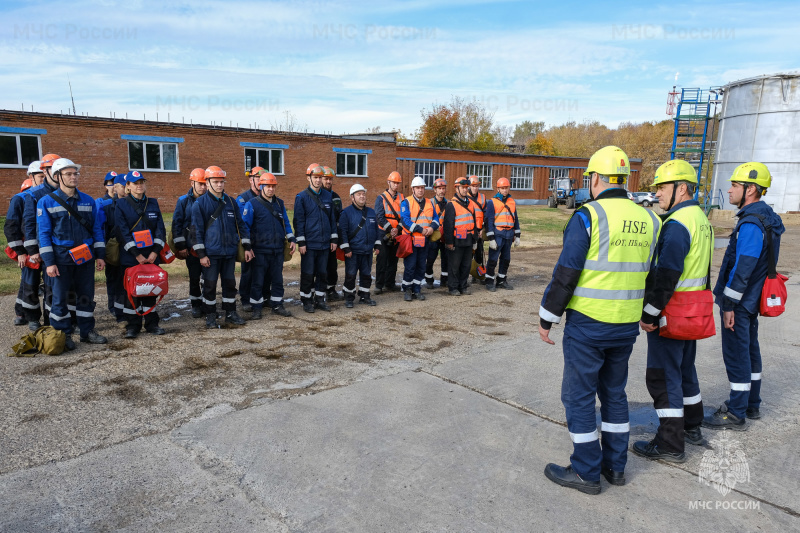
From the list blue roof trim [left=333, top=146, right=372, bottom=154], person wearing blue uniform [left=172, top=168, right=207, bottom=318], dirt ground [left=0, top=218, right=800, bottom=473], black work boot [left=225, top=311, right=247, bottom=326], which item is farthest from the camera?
blue roof trim [left=333, top=146, right=372, bottom=154]

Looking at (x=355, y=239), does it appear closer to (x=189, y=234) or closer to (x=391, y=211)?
(x=391, y=211)

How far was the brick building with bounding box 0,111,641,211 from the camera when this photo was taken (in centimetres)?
2175

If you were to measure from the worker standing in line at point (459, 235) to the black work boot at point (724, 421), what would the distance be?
217 inches

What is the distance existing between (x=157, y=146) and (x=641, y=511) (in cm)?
2624

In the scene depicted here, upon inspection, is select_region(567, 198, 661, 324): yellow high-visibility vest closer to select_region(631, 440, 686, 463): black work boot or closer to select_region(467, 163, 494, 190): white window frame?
select_region(631, 440, 686, 463): black work boot

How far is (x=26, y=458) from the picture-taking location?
357 centimetres

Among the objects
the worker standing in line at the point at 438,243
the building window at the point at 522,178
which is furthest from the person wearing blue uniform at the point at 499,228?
the building window at the point at 522,178

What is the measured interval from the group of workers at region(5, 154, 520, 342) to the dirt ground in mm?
404

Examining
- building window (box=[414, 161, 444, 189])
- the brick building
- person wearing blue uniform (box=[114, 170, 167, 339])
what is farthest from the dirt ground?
building window (box=[414, 161, 444, 189])

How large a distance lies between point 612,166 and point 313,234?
17.5 ft

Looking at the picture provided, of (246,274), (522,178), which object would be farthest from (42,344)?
(522,178)

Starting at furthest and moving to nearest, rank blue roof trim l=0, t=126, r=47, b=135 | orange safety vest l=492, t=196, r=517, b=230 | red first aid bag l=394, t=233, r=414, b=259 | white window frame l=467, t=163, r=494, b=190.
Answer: white window frame l=467, t=163, r=494, b=190, blue roof trim l=0, t=126, r=47, b=135, orange safety vest l=492, t=196, r=517, b=230, red first aid bag l=394, t=233, r=414, b=259

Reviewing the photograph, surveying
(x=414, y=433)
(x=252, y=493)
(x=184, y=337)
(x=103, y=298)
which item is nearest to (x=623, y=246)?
(x=414, y=433)

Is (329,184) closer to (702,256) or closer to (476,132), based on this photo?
(702,256)
